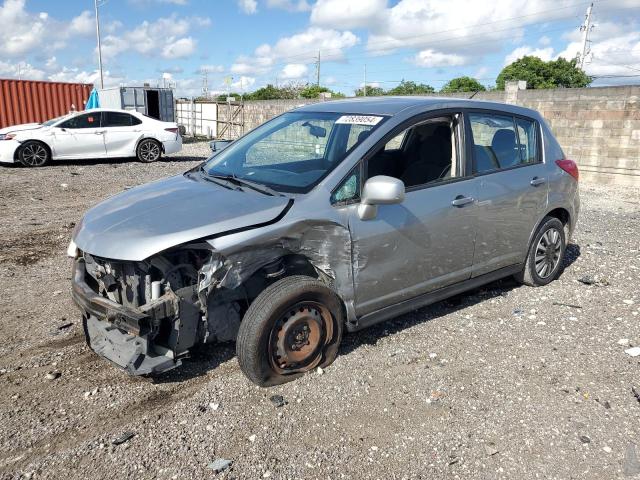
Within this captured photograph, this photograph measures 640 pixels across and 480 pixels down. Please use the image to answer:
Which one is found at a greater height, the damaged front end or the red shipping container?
the red shipping container

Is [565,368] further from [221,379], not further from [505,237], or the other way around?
[221,379]

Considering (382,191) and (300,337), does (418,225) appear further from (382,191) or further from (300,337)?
(300,337)

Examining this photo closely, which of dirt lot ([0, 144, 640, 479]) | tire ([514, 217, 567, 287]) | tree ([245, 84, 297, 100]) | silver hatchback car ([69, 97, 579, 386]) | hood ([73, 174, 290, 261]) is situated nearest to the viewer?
dirt lot ([0, 144, 640, 479])

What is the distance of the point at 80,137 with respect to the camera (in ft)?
46.0

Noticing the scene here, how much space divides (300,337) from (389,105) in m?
1.94

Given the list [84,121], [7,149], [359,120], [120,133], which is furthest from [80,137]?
[359,120]

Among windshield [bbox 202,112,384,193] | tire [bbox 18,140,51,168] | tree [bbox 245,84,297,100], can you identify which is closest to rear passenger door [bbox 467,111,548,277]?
windshield [bbox 202,112,384,193]

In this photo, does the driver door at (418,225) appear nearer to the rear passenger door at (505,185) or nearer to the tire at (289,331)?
the rear passenger door at (505,185)

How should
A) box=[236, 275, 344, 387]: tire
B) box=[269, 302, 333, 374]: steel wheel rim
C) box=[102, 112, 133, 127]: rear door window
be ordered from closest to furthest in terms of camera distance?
box=[236, 275, 344, 387]: tire
box=[269, 302, 333, 374]: steel wheel rim
box=[102, 112, 133, 127]: rear door window

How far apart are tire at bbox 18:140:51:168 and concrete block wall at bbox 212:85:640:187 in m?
6.28

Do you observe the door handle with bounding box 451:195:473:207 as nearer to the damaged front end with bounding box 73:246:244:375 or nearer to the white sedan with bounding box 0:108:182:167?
the damaged front end with bounding box 73:246:244:375

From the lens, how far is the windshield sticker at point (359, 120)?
155 inches

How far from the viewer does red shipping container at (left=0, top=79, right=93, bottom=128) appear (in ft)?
63.2

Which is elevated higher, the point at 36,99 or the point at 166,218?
the point at 36,99
